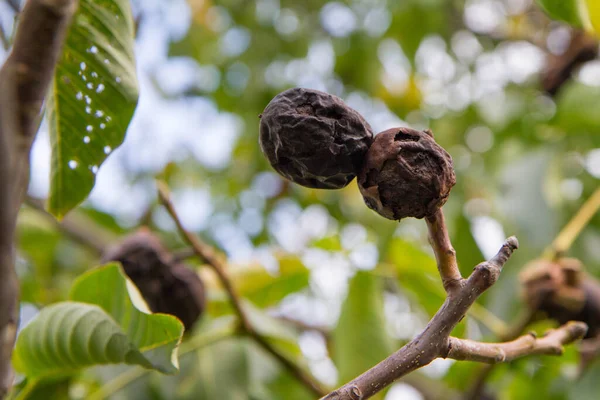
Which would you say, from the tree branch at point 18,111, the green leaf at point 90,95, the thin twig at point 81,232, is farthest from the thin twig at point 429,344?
the thin twig at point 81,232

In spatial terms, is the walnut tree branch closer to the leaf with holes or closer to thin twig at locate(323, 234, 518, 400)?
thin twig at locate(323, 234, 518, 400)

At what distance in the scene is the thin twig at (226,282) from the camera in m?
1.38

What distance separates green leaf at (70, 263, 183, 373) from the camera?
3.51ft

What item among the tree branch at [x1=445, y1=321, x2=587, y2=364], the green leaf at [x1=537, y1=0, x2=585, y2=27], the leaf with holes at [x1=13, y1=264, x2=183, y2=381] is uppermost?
the green leaf at [x1=537, y1=0, x2=585, y2=27]

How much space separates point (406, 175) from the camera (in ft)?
3.00

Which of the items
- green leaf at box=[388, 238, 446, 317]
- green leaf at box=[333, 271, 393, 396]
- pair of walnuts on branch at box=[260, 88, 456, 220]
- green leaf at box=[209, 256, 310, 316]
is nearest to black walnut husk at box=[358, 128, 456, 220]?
pair of walnuts on branch at box=[260, 88, 456, 220]

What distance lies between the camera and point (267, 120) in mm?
979

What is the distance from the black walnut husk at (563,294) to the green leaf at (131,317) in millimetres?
957

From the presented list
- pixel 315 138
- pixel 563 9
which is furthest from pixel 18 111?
pixel 563 9

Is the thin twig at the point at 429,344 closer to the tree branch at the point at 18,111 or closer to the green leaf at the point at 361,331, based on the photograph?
the tree branch at the point at 18,111

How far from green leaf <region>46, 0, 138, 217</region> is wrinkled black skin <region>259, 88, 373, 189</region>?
0.27m

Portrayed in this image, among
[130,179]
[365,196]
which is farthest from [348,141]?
[130,179]

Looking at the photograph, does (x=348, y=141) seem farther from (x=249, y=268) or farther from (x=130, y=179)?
(x=130, y=179)

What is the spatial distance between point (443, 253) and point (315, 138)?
0.81ft
